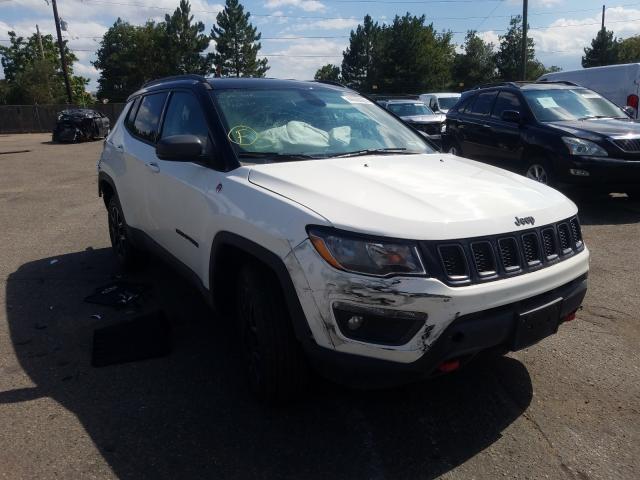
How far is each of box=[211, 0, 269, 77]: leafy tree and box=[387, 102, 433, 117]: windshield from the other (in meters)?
59.5

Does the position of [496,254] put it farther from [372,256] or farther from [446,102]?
[446,102]

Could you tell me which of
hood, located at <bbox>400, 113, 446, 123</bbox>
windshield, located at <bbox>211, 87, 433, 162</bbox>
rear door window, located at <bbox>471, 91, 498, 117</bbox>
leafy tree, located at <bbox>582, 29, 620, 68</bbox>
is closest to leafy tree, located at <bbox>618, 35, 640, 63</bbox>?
leafy tree, located at <bbox>582, 29, 620, 68</bbox>

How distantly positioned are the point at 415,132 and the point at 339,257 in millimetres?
2186

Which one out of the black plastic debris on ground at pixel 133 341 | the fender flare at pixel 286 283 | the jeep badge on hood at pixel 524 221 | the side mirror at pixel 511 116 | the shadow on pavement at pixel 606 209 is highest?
the side mirror at pixel 511 116

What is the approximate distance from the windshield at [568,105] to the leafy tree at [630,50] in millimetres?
59273

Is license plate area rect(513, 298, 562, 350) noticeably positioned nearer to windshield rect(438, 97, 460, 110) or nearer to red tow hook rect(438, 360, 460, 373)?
red tow hook rect(438, 360, 460, 373)

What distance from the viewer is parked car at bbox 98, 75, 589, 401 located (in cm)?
247

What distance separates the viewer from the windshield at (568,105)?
8.35 meters

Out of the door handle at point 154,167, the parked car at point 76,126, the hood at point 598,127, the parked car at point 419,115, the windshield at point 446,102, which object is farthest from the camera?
the parked car at point 76,126

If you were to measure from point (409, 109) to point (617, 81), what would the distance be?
5650 mm

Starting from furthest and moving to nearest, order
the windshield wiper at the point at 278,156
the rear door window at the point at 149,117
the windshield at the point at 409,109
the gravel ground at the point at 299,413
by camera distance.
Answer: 1. the windshield at the point at 409,109
2. the rear door window at the point at 149,117
3. the windshield wiper at the point at 278,156
4. the gravel ground at the point at 299,413

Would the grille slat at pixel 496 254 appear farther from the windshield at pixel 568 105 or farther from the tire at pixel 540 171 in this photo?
the windshield at pixel 568 105

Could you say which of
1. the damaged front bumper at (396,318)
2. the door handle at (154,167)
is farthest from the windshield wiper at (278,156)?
the door handle at (154,167)

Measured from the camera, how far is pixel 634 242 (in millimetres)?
6250
